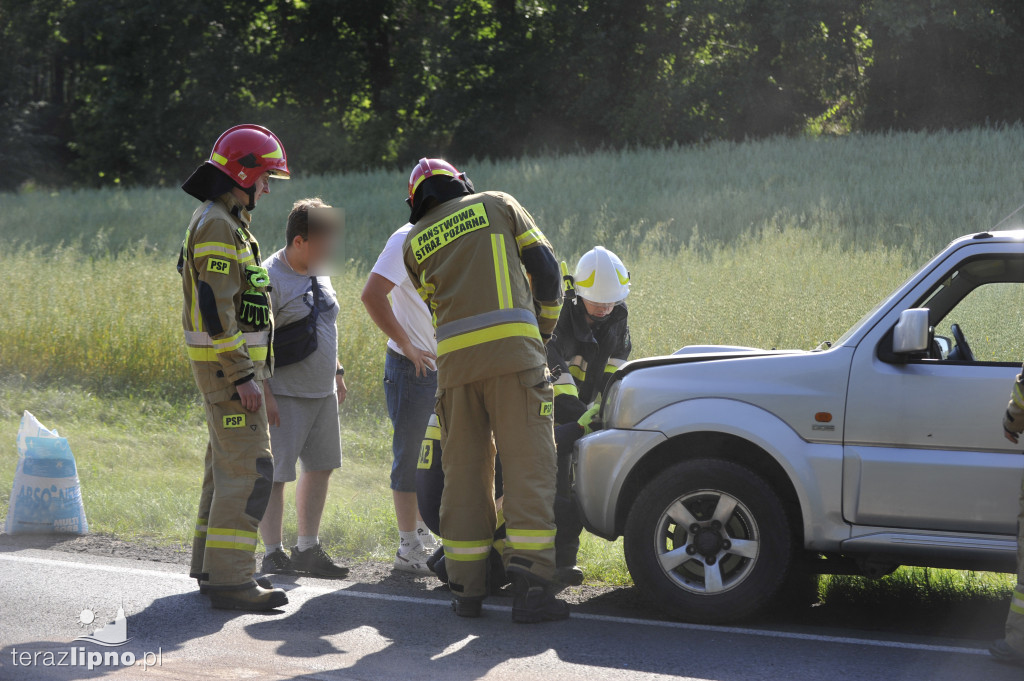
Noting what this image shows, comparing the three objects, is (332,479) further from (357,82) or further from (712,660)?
(357,82)

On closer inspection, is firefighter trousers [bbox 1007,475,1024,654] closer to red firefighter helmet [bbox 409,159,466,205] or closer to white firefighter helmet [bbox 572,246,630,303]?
white firefighter helmet [bbox 572,246,630,303]

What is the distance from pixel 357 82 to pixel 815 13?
17.2 meters

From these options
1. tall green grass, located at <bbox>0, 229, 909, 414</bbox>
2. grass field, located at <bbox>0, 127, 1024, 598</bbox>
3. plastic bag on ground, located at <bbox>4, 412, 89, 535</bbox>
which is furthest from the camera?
tall green grass, located at <bbox>0, 229, 909, 414</bbox>

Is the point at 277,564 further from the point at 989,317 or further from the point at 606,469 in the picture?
the point at 989,317

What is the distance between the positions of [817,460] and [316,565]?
2681mm

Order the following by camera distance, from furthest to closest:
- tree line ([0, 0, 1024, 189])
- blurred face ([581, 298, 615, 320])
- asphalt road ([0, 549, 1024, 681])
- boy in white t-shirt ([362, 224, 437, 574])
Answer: tree line ([0, 0, 1024, 189]) < blurred face ([581, 298, 615, 320]) < boy in white t-shirt ([362, 224, 437, 574]) < asphalt road ([0, 549, 1024, 681])

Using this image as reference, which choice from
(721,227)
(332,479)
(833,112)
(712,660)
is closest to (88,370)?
(332,479)

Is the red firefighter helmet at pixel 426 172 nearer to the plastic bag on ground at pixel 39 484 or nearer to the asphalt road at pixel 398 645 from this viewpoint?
the asphalt road at pixel 398 645

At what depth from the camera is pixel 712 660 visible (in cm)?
448

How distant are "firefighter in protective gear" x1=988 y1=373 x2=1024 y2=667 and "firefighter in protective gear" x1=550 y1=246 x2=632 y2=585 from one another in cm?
202

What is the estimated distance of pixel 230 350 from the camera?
4.99 metres

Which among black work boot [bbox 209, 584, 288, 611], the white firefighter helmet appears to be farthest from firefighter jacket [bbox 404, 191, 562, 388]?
black work boot [bbox 209, 584, 288, 611]

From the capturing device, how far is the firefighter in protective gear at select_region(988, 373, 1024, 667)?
172 inches

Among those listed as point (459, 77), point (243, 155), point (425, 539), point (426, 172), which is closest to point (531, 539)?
point (425, 539)
